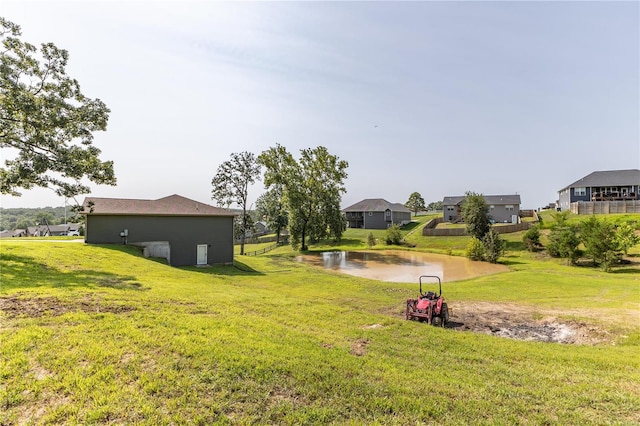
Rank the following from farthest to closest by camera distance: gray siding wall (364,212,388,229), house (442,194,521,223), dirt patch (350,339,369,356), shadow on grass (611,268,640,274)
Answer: gray siding wall (364,212,388,229) < house (442,194,521,223) < shadow on grass (611,268,640,274) < dirt patch (350,339,369,356)

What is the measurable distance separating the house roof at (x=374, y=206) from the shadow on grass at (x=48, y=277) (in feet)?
192

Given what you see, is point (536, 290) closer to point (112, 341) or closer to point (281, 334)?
point (281, 334)

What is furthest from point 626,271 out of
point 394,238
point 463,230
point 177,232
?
point 177,232

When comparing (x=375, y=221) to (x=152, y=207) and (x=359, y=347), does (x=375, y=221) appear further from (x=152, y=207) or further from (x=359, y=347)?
(x=359, y=347)

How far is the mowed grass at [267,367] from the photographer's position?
3.79m

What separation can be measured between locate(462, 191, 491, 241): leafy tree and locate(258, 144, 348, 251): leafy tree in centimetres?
1707

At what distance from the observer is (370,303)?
1362 cm

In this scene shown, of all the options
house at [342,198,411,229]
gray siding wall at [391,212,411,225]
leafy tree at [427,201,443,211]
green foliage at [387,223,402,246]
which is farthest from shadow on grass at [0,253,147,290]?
leafy tree at [427,201,443,211]

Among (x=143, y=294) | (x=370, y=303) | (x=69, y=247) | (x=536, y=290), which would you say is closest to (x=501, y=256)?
(x=536, y=290)

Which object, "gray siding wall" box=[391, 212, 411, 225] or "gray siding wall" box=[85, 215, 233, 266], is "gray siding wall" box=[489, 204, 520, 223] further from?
"gray siding wall" box=[85, 215, 233, 266]

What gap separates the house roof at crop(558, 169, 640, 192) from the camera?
46.5m

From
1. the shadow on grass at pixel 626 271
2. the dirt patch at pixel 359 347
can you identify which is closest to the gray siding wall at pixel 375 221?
the shadow on grass at pixel 626 271

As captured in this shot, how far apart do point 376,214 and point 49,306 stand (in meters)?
63.5

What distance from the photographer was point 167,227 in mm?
23484
